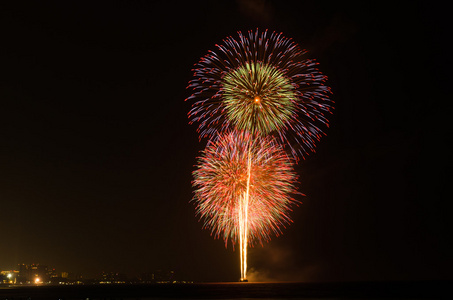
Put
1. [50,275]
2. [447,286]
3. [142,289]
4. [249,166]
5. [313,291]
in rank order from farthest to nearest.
Answer: [50,275] < [249,166] < [142,289] < [313,291] < [447,286]

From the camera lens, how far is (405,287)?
35.2m

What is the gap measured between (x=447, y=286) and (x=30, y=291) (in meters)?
35.4

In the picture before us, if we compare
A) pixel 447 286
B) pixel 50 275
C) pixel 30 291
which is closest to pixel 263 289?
pixel 447 286

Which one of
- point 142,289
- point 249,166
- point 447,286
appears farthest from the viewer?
point 249,166

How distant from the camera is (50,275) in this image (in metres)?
168

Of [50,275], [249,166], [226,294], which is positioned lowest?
[50,275]

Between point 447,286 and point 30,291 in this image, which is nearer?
point 447,286

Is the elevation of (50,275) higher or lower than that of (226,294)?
lower

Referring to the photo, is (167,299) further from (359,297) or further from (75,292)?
(359,297)

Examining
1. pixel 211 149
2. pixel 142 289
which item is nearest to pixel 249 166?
pixel 211 149

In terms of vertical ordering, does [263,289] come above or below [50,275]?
Result: above

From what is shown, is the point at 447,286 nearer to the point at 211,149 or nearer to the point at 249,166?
the point at 249,166

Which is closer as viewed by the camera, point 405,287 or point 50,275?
point 405,287

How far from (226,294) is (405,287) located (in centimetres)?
1385
